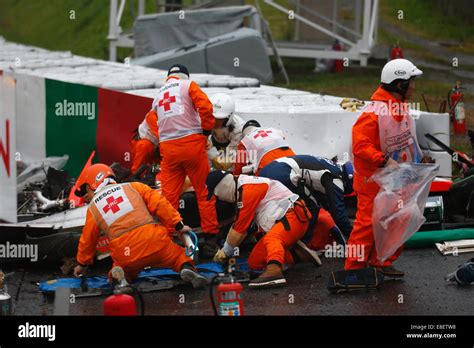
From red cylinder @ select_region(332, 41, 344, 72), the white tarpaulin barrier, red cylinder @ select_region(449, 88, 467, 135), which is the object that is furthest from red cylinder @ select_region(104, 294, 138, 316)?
red cylinder @ select_region(332, 41, 344, 72)

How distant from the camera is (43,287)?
30.7 ft

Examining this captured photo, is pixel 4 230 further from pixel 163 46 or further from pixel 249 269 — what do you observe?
pixel 163 46

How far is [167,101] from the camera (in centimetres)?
1102

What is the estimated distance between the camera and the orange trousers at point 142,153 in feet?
39.8

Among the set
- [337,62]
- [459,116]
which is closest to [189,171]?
[459,116]

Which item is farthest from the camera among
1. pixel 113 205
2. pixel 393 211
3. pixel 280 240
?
pixel 280 240

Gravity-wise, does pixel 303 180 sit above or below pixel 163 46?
below

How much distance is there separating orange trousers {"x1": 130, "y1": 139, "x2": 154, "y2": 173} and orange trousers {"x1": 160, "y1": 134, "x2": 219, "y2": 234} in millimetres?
1127

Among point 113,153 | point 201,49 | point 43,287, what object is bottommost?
point 43,287

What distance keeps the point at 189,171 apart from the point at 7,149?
2.03 meters

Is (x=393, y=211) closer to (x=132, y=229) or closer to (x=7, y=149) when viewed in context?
(x=132, y=229)

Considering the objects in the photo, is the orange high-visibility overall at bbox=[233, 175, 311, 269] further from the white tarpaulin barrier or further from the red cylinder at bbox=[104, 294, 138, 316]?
the red cylinder at bbox=[104, 294, 138, 316]
